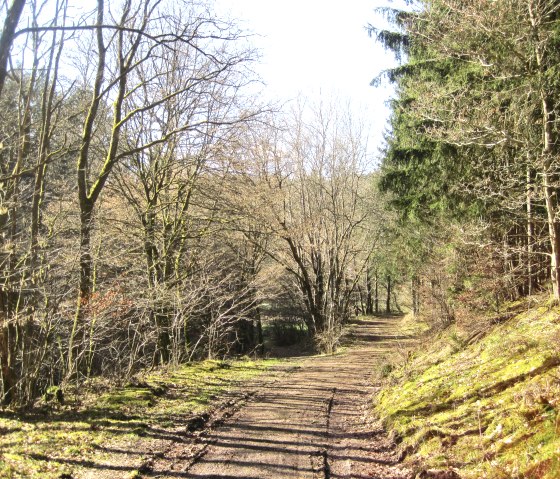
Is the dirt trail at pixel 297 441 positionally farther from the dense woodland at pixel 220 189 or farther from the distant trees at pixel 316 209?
the distant trees at pixel 316 209

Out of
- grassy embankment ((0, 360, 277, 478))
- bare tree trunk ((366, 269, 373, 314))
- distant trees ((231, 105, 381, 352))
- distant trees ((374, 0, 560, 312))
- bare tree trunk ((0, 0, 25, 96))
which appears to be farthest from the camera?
bare tree trunk ((366, 269, 373, 314))

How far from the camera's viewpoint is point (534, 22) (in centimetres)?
771

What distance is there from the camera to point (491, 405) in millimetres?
6164

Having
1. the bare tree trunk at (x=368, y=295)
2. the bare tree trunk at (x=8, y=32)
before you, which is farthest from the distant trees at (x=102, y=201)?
the bare tree trunk at (x=368, y=295)

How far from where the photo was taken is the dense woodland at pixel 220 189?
8383 mm

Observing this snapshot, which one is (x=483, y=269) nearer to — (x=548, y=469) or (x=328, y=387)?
(x=328, y=387)

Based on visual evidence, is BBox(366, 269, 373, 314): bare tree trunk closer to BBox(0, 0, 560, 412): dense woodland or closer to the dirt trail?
BBox(0, 0, 560, 412): dense woodland

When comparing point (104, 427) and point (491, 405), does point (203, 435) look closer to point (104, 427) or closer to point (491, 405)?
point (104, 427)

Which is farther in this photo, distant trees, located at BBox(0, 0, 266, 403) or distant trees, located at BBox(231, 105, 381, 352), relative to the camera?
distant trees, located at BBox(231, 105, 381, 352)

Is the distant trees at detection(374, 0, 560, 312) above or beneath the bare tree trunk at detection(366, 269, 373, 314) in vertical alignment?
above

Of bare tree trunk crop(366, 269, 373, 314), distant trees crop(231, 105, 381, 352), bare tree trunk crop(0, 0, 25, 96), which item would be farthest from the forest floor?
bare tree trunk crop(366, 269, 373, 314)

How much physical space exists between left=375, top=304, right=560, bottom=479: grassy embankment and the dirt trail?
0.52 meters

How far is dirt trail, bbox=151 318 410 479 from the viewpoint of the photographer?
5.96 metres

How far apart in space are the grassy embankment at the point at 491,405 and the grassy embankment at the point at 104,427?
3.44m
